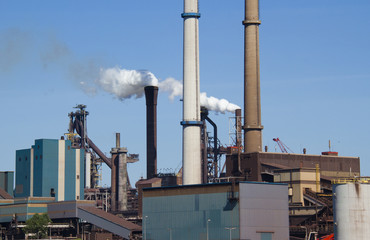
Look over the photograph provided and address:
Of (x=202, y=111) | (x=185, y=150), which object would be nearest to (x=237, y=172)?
(x=185, y=150)

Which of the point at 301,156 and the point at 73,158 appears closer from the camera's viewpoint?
the point at 301,156

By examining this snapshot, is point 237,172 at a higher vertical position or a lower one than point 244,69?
lower

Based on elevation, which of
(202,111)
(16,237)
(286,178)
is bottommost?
(16,237)

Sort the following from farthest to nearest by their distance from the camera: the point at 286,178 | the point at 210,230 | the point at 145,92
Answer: the point at 145,92, the point at 286,178, the point at 210,230

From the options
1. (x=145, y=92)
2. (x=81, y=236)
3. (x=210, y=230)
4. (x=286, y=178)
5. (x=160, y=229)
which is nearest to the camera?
(x=210, y=230)

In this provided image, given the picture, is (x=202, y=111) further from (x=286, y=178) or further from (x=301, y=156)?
(x=286, y=178)

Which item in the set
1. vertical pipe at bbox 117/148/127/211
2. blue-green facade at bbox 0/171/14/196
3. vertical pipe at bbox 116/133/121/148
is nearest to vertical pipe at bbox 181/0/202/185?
vertical pipe at bbox 117/148/127/211

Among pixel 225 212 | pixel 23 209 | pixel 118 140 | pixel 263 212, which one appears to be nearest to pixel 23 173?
pixel 118 140

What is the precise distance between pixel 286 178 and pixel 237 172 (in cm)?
924

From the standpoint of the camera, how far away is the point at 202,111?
14588 cm

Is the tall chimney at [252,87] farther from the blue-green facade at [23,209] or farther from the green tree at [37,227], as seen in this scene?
the blue-green facade at [23,209]

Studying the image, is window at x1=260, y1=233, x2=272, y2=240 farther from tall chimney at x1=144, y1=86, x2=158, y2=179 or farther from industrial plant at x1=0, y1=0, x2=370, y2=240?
tall chimney at x1=144, y1=86, x2=158, y2=179

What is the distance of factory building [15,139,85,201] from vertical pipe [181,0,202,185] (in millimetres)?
38951

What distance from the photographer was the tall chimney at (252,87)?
11544 cm
